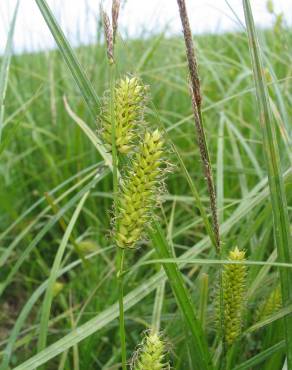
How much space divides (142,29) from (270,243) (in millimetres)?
1712

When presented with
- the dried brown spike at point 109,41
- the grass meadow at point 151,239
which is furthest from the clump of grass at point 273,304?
the dried brown spike at point 109,41

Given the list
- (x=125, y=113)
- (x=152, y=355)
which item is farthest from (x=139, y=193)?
(x=152, y=355)

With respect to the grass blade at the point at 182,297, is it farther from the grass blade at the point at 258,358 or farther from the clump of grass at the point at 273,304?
the clump of grass at the point at 273,304

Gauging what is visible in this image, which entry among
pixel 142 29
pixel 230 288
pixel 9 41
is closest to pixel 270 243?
pixel 230 288

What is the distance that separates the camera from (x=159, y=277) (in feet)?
3.46

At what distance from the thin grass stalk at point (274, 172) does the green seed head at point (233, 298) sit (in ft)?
0.22

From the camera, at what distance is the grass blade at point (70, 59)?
2.76ft

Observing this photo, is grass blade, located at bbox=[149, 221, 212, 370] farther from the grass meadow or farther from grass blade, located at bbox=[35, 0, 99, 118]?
grass blade, located at bbox=[35, 0, 99, 118]

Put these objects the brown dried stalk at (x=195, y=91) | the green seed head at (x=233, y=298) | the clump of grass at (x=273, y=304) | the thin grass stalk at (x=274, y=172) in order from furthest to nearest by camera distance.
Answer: the clump of grass at (x=273, y=304) → the green seed head at (x=233, y=298) → the thin grass stalk at (x=274, y=172) → the brown dried stalk at (x=195, y=91)

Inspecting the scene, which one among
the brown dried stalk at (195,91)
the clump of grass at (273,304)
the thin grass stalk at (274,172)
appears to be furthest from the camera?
the clump of grass at (273,304)

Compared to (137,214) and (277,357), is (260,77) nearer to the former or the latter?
(137,214)

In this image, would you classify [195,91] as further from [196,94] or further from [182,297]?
[182,297]

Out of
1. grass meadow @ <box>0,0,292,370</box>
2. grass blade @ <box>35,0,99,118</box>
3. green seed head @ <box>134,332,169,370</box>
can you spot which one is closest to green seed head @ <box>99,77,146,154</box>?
grass meadow @ <box>0,0,292,370</box>

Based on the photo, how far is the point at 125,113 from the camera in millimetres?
710
